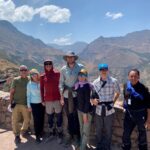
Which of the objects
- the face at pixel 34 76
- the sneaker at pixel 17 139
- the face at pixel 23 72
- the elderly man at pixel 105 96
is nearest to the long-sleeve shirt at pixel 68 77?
the elderly man at pixel 105 96

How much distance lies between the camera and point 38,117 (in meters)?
7.68

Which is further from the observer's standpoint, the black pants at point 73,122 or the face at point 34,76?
the face at point 34,76

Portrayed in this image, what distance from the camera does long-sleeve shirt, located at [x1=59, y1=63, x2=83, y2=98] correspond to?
6883 mm

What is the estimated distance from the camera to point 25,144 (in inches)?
304

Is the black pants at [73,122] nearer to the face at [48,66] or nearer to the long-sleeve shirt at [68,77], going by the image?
the long-sleeve shirt at [68,77]

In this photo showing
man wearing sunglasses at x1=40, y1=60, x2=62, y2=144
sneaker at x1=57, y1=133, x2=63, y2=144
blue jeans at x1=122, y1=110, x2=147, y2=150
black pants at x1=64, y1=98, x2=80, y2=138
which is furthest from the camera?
sneaker at x1=57, y1=133, x2=63, y2=144

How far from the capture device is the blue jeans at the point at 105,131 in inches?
256

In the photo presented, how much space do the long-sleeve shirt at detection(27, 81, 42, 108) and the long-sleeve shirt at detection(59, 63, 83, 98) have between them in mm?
797

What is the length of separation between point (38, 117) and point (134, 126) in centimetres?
271

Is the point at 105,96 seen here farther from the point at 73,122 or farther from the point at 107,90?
the point at 73,122

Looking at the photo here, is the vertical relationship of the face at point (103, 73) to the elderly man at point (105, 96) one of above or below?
above

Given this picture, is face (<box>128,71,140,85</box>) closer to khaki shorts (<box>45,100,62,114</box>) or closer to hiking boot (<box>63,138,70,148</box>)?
khaki shorts (<box>45,100,62,114</box>)

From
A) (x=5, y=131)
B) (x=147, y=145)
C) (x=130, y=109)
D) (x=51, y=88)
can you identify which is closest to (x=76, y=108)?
(x=51, y=88)

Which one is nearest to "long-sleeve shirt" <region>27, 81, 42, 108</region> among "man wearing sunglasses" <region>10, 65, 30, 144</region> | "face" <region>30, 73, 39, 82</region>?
"face" <region>30, 73, 39, 82</region>
